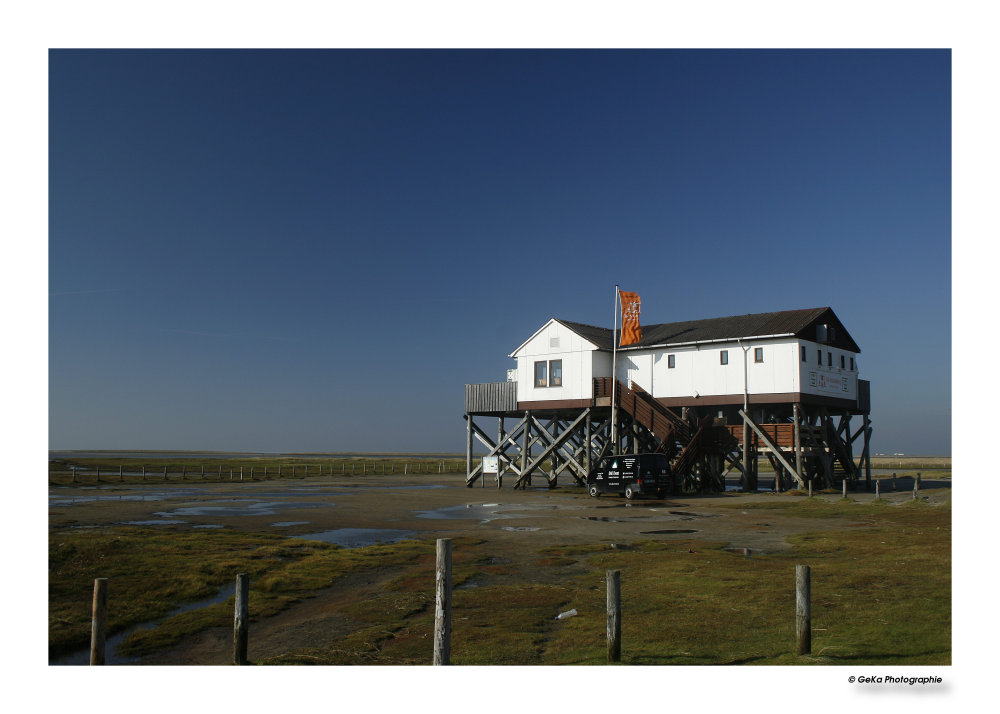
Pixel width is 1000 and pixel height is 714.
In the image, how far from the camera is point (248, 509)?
34.9 metres

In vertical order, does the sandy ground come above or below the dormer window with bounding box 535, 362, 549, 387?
below

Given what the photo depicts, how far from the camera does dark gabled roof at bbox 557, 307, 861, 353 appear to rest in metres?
41.8

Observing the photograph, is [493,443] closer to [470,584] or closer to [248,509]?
[248,509]

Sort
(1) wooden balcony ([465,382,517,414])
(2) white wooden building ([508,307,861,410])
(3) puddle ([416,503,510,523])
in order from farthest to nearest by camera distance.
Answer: (1) wooden balcony ([465,382,517,414]) → (2) white wooden building ([508,307,861,410]) → (3) puddle ([416,503,510,523])

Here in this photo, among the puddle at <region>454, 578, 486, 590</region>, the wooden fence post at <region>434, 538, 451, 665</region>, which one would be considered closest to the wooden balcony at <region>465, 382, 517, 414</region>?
the puddle at <region>454, 578, 486, 590</region>

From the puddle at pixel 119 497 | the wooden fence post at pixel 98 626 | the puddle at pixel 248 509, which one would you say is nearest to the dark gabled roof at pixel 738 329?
the puddle at pixel 248 509

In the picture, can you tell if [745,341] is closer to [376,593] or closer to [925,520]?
[925,520]

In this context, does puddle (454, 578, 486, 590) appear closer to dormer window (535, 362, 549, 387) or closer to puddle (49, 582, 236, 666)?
puddle (49, 582, 236, 666)

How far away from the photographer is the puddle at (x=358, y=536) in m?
22.5

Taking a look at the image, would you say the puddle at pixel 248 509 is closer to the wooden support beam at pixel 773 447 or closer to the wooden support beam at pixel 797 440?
the wooden support beam at pixel 773 447

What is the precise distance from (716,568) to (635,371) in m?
30.3

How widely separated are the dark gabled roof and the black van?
31.8 feet

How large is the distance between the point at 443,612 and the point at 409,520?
801 inches

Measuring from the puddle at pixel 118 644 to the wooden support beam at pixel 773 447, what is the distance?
3226 centimetres
